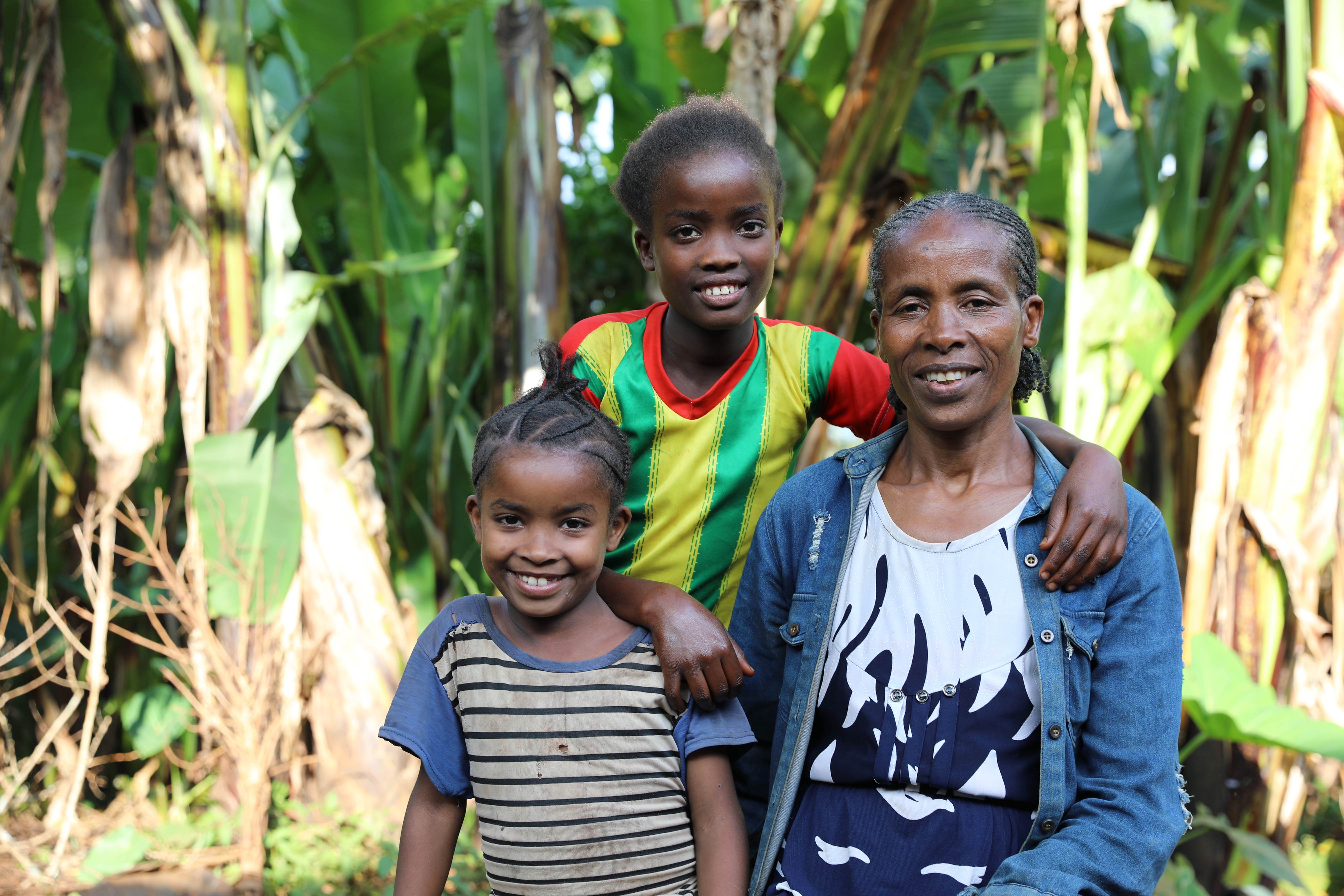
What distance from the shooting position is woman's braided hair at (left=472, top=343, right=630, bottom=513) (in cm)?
144

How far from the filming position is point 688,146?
5.48 feet

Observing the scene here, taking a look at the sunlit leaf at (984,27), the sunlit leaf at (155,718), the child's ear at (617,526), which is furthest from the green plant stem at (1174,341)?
the sunlit leaf at (155,718)

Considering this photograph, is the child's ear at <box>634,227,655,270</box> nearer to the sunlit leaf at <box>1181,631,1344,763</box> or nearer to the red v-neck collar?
the red v-neck collar

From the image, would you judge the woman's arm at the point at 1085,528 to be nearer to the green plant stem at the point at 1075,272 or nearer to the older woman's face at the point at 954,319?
the older woman's face at the point at 954,319

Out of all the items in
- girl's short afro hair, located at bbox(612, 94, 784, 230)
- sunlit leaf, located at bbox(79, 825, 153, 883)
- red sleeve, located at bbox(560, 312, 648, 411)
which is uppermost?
girl's short afro hair, located at bbox(612, 94, 784, 230)

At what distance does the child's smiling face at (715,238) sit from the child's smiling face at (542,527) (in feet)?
1.21

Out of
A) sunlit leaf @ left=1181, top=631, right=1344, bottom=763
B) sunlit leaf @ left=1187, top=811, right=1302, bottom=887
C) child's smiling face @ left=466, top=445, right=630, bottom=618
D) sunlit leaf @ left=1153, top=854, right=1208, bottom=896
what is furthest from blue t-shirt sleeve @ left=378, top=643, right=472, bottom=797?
sunlit leaf @ left=1187, top=811, right=1302, bottom=887

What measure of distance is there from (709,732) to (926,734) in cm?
29

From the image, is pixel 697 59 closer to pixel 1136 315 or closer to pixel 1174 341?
pixel 1136 315

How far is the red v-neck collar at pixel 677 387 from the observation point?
1.70 m

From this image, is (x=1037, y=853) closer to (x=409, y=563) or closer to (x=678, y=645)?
(x=678, y=645)

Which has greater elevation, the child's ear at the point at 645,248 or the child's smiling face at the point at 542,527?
the child's ear at the point at 645,248

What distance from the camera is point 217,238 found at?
11.3 ft

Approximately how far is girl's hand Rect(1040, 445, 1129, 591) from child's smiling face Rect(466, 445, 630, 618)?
1.97ft
